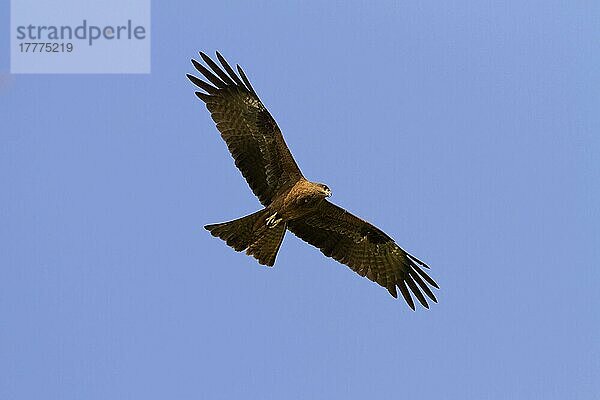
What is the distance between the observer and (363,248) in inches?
807

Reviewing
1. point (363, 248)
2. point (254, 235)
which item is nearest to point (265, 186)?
point (254, 235)

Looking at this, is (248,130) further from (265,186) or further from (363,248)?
(363,248)

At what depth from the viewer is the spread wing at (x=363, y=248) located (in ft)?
65.7

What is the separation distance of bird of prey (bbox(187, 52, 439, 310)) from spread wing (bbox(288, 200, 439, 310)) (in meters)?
0.01

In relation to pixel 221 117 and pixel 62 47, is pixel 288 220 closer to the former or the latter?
pixel 221 117

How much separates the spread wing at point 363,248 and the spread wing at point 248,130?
0.79m

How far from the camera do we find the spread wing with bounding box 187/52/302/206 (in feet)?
63.5

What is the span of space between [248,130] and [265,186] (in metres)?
0.78

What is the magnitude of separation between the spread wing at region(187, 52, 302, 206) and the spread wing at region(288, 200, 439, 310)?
0.79 metres

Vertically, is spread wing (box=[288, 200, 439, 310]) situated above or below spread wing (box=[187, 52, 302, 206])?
below

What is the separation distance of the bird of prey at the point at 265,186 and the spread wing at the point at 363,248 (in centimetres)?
1

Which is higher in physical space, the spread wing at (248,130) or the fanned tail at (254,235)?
the spread wing at (248,130)

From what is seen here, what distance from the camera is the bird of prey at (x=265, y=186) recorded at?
1909 cm

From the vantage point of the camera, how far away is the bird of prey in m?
19.1
